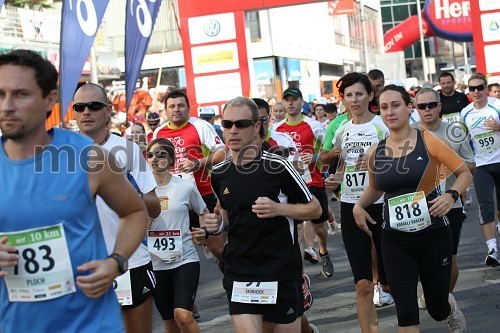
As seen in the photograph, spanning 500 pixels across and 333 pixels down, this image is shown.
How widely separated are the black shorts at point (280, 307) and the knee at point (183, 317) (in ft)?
3.13

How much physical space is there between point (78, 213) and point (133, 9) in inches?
306

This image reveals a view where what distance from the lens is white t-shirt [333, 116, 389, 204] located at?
7.65 meters

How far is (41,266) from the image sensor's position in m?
3.59

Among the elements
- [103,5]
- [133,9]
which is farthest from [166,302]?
[133,9]

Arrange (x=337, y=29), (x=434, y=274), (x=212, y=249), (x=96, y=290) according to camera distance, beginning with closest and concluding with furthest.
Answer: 1. (x=96, y=290)
2. (x=434, y=274)
3. (x=212, y=249)
4. (x=337, y=29)

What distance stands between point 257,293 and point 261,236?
0.32 meters

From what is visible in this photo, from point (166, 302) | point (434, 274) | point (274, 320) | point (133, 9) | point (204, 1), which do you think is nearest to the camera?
point (274, 320)

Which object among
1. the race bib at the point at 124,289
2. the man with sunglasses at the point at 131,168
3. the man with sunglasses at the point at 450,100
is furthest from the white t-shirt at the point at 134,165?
the man with sunglasses at the point at 450,100

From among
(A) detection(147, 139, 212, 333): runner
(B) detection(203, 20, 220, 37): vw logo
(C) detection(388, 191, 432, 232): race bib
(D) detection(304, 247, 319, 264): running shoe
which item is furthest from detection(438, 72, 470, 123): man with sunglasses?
(B) detection(203, 20, 220, 37): vw logo

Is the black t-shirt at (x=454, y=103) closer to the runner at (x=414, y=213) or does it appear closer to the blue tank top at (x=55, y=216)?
the runner at (x=414, y=213)

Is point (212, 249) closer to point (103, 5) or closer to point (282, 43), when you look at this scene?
point (103, 5)

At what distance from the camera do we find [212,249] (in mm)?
7340

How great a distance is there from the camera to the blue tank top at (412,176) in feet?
19.9

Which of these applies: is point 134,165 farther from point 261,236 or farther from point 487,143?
point 487,143
